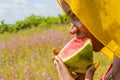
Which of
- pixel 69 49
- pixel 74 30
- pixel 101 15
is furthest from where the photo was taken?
pixel 69 49

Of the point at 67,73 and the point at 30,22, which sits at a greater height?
the point at 30,22

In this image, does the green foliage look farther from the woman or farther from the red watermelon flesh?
the woman

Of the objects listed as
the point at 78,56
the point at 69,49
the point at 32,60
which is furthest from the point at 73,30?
the point at 32,60

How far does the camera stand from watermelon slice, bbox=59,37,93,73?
5.59ft

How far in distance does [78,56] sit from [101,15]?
0.59 metres

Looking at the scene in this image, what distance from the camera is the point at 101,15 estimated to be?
1.30 metres

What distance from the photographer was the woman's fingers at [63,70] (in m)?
1.62

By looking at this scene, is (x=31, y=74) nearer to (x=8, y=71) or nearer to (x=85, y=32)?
(x=8, y=71)

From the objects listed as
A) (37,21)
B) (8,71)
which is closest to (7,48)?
(8,71)

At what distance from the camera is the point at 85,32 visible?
1481 mm

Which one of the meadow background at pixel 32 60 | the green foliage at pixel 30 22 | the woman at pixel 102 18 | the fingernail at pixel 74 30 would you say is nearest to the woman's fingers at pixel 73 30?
the fingernail at pixel 74 30

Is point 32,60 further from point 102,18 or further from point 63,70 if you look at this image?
point 102,18

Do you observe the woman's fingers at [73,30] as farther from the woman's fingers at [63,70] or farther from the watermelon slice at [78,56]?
the woman's fingers at [63,70]

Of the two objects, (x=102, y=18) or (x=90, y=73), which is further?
(x=90, y=73)
